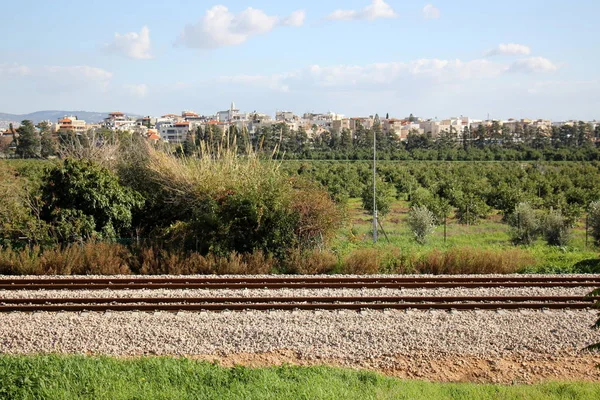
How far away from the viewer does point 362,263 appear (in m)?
15.4

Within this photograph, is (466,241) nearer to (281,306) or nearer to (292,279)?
(292,279)

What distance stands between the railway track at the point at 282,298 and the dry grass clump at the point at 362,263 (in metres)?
1.22

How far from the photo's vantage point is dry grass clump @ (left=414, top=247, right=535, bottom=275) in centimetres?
1554

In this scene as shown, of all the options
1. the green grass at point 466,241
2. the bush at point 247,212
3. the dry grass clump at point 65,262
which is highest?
the bush at point 247,212

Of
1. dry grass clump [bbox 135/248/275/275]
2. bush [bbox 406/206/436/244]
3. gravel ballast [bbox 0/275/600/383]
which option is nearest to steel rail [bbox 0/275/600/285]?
Result: dry grass clump [bbox 135/248/275/275]

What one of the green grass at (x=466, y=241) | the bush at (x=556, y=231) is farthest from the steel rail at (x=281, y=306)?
the bush at (x=556, y=231)

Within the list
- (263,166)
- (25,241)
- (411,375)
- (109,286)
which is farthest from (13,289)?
(411,375)

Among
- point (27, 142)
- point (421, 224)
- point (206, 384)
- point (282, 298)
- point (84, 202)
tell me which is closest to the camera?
point (206, 384)

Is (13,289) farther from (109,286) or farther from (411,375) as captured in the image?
(411,375)

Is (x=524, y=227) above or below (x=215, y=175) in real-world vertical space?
below

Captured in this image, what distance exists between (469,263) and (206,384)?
32.4ft

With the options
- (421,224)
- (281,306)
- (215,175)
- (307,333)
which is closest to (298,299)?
(281,306)

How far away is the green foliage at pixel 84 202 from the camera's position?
17.3 meters

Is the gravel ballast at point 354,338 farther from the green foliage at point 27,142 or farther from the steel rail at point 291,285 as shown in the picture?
the green foliage at point 27,142
